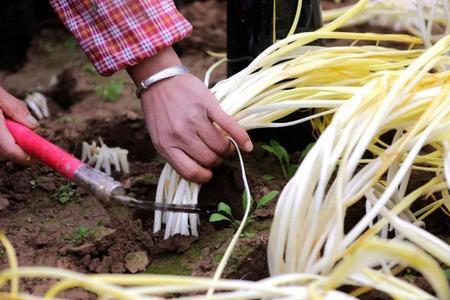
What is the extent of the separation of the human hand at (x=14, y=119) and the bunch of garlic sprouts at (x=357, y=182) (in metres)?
0.54

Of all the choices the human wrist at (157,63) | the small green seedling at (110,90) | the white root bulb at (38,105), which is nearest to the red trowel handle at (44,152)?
the human wrist at (157,63)

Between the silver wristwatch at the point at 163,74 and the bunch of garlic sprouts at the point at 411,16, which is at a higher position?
the silver wristwatch at the point at 163,74

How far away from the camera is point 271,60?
176cm

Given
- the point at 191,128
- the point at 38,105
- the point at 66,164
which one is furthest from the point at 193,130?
the point at 38,105

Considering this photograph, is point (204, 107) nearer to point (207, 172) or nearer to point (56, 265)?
point (207, 172)

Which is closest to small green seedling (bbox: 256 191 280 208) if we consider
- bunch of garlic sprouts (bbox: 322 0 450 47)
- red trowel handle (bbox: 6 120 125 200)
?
red trowel handle (bbox: 6 120 125 200)

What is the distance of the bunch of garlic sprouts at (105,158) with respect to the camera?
1.95 meters

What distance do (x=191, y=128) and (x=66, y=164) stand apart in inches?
10.4

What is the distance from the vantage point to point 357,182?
1.43 m

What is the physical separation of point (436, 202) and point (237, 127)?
429 millimetres

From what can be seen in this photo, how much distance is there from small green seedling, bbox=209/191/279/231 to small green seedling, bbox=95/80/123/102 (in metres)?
0.92

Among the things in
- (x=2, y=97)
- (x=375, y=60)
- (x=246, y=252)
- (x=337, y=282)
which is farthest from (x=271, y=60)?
(x=337, y=282)

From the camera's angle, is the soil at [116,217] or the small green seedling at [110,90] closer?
the soil at [116,217]

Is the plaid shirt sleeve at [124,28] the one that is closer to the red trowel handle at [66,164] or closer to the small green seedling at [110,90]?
the red trowel handle at [66,164]
